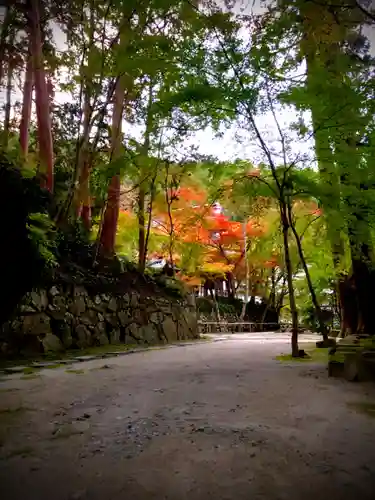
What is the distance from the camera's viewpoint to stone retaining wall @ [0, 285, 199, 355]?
6320 millimetres


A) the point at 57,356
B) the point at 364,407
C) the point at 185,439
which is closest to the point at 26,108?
the point at 57,356

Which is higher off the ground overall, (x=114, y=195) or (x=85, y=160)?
(x=85, y=160)

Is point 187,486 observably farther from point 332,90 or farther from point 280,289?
point 280,289

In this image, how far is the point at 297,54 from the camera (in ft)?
19.6

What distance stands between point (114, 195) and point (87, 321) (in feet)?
11.0

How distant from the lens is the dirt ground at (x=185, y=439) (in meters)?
1.83

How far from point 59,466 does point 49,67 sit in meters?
9.15

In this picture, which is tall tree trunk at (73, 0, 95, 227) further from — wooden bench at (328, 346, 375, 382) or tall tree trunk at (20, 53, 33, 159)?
wooden bench at (328, 346, 375, 382)

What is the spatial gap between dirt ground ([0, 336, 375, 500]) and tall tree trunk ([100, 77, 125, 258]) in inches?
229

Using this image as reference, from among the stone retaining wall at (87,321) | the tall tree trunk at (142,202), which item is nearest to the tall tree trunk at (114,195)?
the tall tree trunk at (142,202)

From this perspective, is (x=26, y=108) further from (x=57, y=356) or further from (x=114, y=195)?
(x=57, y=356)

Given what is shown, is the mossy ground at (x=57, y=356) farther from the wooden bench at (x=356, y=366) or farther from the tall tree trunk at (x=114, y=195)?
the wooden bench at (x=356, y=366)

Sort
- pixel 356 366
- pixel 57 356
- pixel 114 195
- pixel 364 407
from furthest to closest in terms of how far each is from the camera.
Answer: pixel 114 195
pixel 57 356
pixel 356 366
pixel 364 407

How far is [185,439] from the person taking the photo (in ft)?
8.17
